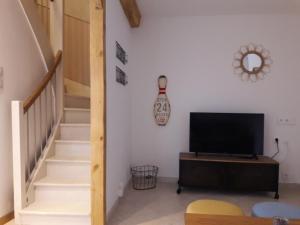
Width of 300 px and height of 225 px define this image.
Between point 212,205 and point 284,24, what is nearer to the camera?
point 212,205

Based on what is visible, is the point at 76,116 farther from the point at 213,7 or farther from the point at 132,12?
the point at 213,7

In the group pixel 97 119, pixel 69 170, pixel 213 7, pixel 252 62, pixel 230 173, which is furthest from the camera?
pixel 252 62

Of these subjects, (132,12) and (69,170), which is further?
(132,12)

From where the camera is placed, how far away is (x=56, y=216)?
248 cm

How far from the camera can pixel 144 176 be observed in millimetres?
4055

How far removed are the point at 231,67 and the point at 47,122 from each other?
2770mm

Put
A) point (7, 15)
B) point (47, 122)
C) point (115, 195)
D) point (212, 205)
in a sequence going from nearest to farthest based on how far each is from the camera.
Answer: point (212, 205), point (7, 15), point (115, 195), point (47, 122)

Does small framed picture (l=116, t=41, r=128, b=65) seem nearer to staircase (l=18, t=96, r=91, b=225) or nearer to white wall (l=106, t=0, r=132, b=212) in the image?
white wall (l=106, t=0, r=132, b=212)

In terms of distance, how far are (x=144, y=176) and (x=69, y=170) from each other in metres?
1.40

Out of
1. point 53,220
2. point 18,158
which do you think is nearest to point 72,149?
point 18,158

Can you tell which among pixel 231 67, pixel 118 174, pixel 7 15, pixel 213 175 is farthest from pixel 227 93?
pixel 7 15

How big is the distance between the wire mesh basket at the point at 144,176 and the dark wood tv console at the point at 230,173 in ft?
1.63

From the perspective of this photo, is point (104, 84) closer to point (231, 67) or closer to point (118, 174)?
point (118, 174)

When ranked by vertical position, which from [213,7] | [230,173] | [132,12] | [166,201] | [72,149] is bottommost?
[166,201]
